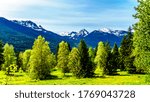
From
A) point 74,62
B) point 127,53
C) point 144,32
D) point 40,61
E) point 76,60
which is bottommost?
point 74,62

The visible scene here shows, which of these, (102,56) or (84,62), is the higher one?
(102,56)

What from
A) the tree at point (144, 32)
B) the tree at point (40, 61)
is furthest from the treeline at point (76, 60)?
the tree at point (144, 32)

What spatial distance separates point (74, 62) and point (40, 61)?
422 inches

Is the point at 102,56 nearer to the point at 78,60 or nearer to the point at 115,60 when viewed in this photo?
the point at 115,60

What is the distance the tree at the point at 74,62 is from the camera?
107456 mm

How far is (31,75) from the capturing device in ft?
333

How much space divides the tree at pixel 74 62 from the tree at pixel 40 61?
7075mm

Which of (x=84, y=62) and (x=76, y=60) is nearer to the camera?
(x=84, y=62)

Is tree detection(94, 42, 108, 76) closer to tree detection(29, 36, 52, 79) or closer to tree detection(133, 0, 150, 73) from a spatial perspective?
tree detection(29, 36, 52, 79)

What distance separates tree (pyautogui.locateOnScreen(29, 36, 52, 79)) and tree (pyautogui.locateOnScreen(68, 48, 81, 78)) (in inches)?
279

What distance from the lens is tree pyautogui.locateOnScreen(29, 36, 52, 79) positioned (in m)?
102

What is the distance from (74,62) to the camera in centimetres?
11025

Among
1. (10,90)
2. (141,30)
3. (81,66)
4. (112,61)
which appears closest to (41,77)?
(81,66)

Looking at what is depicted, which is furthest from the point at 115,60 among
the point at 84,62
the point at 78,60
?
the point at 78,60
